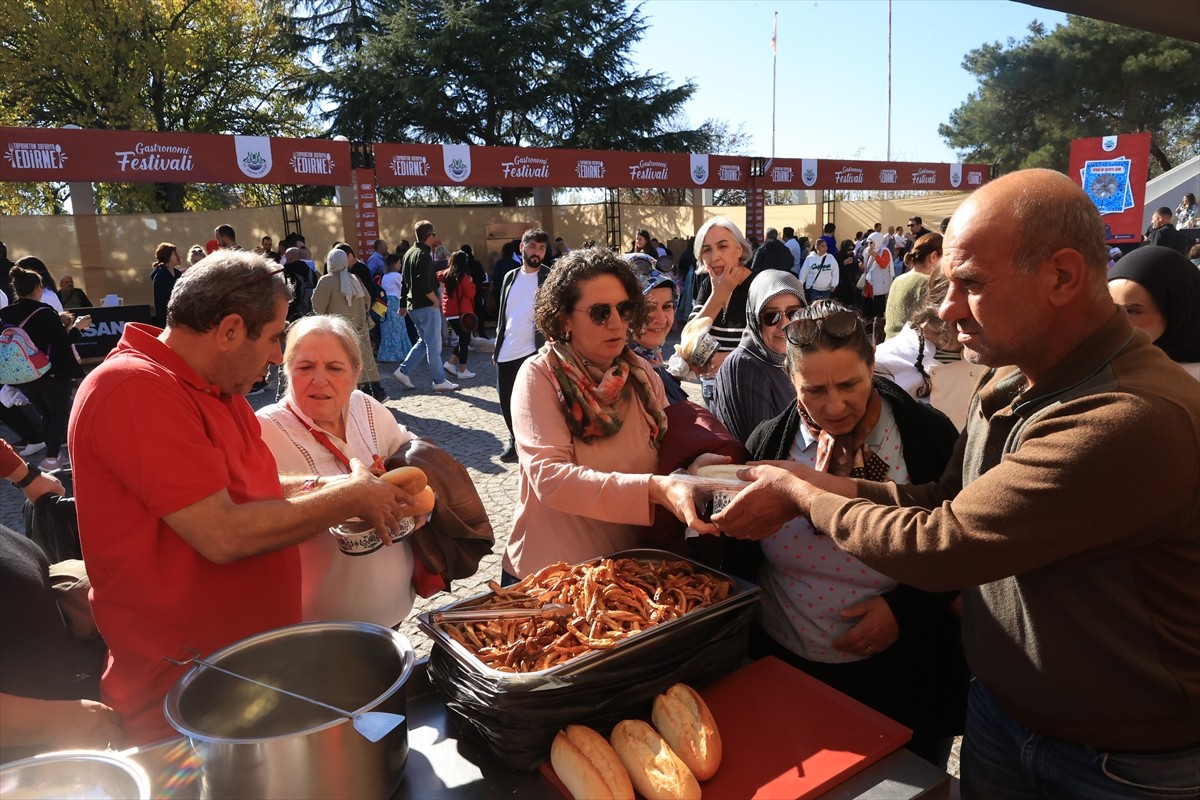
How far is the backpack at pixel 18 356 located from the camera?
21.5ft

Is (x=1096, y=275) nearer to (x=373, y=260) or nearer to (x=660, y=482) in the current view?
(x=660, y=482)

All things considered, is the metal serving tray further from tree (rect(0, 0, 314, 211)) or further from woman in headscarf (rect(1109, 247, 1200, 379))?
tree (rect(0, 0, 314, 211))

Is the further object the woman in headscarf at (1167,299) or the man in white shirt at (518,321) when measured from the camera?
the man in white shirt at (518,321)

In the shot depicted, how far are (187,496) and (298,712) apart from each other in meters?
0.55

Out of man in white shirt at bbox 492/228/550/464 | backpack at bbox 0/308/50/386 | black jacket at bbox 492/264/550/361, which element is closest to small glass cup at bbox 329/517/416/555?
man in white shirt at bbox 492/228/550/464

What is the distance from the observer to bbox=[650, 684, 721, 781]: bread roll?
1.46 meters

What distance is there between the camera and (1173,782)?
1.47 m

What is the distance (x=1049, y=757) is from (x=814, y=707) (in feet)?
1.59

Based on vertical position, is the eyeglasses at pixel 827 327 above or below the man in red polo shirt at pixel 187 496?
above

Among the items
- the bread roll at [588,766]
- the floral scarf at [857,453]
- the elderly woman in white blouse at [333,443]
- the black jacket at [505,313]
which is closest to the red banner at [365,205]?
the black jacket at [505,313]

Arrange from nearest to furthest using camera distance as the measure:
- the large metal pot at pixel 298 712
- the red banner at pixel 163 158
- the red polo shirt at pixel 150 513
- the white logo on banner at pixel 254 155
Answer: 1. the large metal pot at pixel 298 712
2. the red polo shirt at pixel 150 513
3. the red banner at pixel 163 158
4. the white logo on banner at pixel 254 155

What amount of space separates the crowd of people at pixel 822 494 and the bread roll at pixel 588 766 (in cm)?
66

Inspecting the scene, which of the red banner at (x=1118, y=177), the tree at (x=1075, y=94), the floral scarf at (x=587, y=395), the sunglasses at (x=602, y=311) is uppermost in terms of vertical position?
the tree at (x=1075, y=94)

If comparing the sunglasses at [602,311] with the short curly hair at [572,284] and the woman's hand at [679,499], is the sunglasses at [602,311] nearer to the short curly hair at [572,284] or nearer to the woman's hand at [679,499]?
the short curly hair at [572,284]
